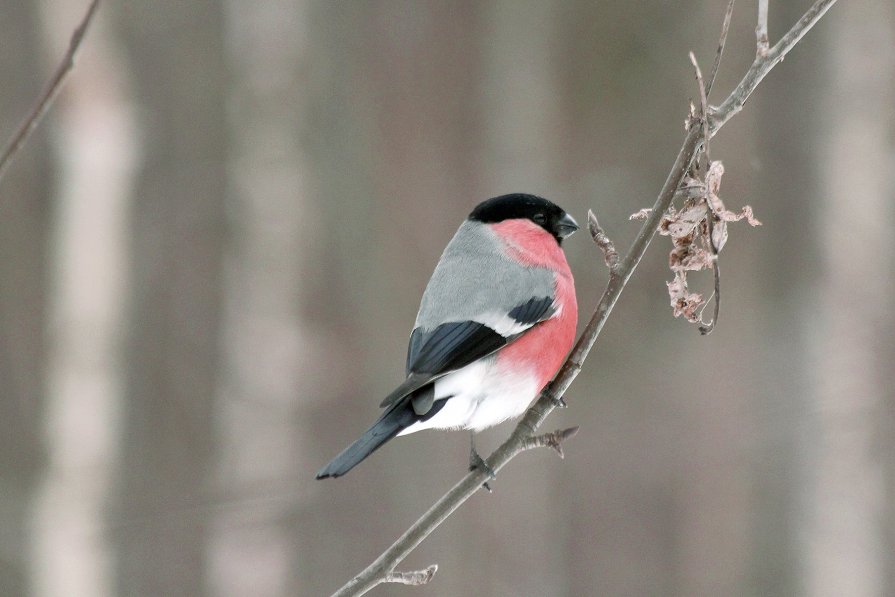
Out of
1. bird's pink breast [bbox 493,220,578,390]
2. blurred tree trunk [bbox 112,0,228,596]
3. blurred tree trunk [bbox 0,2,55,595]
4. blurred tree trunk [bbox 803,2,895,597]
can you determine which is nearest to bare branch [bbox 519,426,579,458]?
bird's pink breast [bbox 493,220,578,390]

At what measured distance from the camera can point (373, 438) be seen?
198 cm

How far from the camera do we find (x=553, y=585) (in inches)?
225

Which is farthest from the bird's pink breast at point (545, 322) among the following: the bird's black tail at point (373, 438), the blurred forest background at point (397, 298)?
the blurred forest background at point (397, 298)

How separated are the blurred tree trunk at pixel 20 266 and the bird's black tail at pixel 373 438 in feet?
12.9

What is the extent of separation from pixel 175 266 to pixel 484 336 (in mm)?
3992

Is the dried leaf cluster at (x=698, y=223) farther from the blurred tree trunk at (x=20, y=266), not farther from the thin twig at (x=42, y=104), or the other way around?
the blurred tree trunk at (x=20, y=266)

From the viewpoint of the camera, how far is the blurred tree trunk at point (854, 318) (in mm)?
5012

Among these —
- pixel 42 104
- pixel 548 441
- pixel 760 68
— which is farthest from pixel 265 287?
pixel 42 104

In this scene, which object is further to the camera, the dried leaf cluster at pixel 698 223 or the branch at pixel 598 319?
the dried leaf cluster at pixel 698 223

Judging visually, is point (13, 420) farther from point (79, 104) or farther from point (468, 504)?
point (468, 504)

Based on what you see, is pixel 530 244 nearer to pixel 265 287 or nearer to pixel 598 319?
pixel 598 319

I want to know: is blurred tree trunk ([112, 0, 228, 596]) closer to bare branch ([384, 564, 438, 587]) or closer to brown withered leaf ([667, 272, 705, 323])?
bare branch ([384, 564, 438, 587])

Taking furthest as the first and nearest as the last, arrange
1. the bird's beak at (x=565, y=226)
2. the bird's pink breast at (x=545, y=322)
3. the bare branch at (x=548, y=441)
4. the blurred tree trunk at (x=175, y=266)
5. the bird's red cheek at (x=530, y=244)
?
1. the blurred tree trunk at (x=175, y=266)
2. the bird's beak at (x=565, y=226)
3. the bird's red cheek at (x=530, y=244)
4. the bird's pink breast at (x=545, y=322)
5. the bare branch at (x=548, y=441)

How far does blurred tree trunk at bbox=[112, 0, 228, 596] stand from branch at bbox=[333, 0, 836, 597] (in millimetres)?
4008
